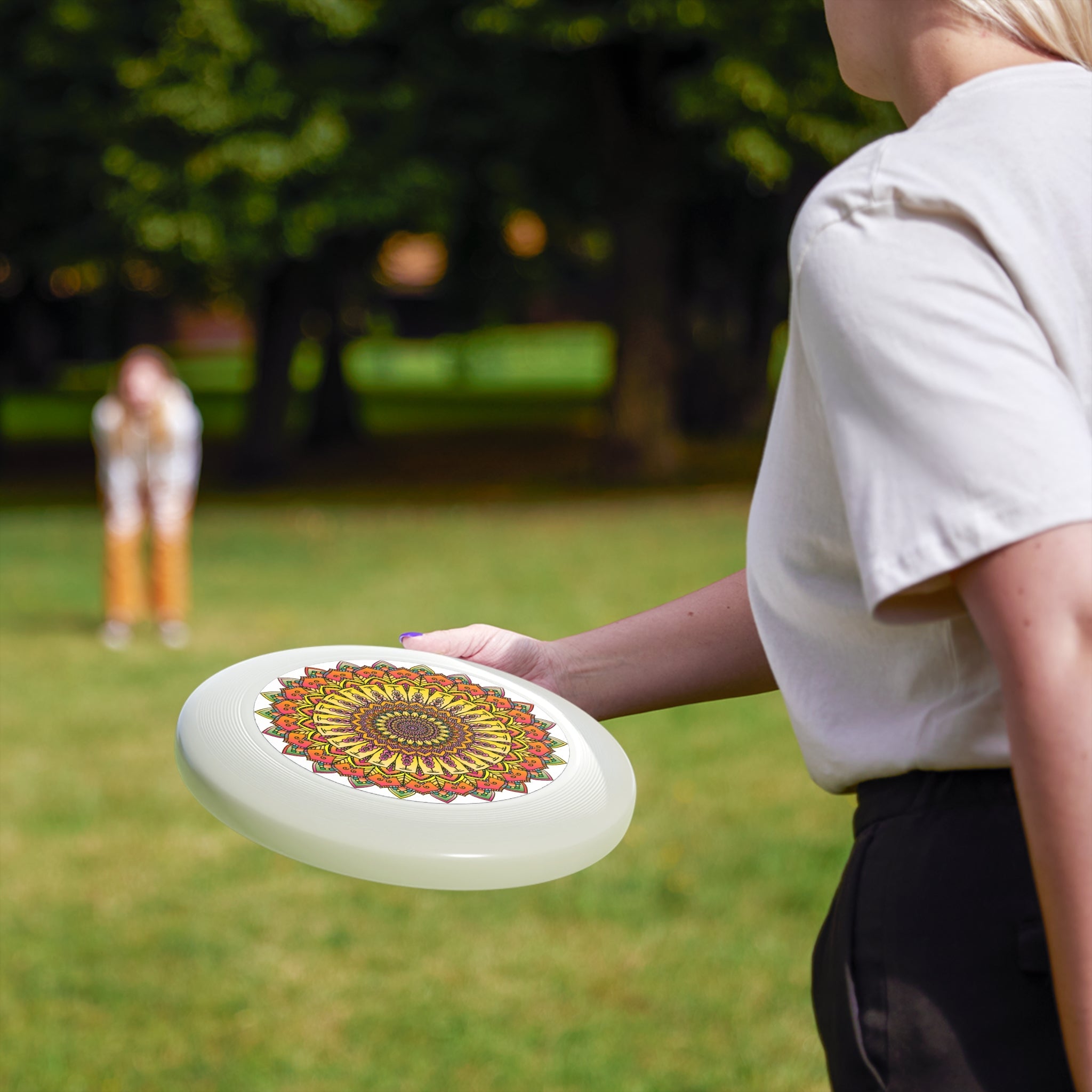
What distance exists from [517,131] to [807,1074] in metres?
15.7

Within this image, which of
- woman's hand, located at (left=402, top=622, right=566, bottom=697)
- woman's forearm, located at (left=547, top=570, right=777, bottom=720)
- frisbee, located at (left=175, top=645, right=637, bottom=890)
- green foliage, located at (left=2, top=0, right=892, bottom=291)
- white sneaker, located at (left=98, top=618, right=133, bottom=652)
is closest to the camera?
frisbee, located at (left=175, top=645, right=637, bottom=890)

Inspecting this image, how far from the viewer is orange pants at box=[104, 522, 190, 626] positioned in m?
9.55

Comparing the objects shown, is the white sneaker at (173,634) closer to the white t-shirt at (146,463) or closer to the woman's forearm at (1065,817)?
the white t-shirt at (146,463)

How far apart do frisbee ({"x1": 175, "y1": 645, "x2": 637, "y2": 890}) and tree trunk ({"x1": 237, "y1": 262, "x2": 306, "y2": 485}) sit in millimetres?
19712

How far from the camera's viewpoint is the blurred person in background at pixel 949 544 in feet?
3.25

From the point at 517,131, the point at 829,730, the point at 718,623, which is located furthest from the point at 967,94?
the point at 517,131

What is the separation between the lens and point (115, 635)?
955 cm

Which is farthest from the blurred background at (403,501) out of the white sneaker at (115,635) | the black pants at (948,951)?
the black pants at (948,951)

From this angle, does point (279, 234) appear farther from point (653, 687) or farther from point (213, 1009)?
point (653, 687)

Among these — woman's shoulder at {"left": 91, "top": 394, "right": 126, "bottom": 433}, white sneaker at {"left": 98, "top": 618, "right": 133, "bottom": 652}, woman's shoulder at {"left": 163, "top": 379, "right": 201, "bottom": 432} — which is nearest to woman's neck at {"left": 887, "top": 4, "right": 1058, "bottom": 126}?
woman's shoulder at {"left": 163, "top": 379, "right": 201, "bottom": 432}

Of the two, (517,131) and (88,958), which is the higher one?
(88,958)

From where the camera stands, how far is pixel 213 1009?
422 cm

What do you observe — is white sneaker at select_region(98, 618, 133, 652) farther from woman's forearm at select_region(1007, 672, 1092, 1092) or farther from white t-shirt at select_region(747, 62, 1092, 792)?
woman's forearm at select_region(1007, 672, 1092, 1092)

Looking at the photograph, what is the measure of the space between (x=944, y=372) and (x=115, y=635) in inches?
362
